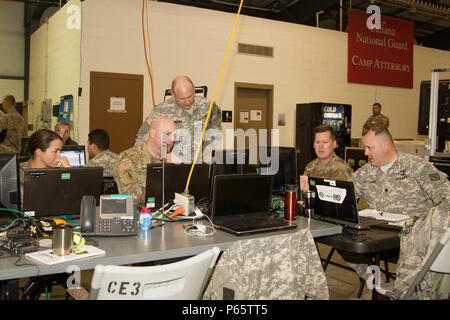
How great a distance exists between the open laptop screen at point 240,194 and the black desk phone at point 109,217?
1.67 ft

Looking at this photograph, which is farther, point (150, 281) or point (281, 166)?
point (281, 166)

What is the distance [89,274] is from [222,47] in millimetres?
5125

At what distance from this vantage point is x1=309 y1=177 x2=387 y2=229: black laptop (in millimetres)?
2633

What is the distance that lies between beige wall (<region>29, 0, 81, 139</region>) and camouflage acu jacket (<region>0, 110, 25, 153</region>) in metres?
0.86

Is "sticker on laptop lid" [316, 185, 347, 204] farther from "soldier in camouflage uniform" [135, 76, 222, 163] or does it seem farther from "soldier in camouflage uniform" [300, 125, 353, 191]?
"soldier in camouflage uniform" [135, 76, 222, 163]

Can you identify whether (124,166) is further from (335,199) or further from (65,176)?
(335,199)

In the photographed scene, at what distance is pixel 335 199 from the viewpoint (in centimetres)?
273

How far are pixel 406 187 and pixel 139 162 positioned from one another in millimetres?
2002

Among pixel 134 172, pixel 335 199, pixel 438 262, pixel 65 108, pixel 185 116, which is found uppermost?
pixel 65 108

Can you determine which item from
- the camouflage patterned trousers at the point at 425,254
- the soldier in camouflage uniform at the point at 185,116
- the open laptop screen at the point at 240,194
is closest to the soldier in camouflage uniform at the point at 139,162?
the soldier in camouflage uniform at the point at 185,116

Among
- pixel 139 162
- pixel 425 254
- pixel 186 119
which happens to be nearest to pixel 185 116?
pixel 186 119

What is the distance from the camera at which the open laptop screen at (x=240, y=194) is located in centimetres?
258

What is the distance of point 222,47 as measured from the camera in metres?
7.73
